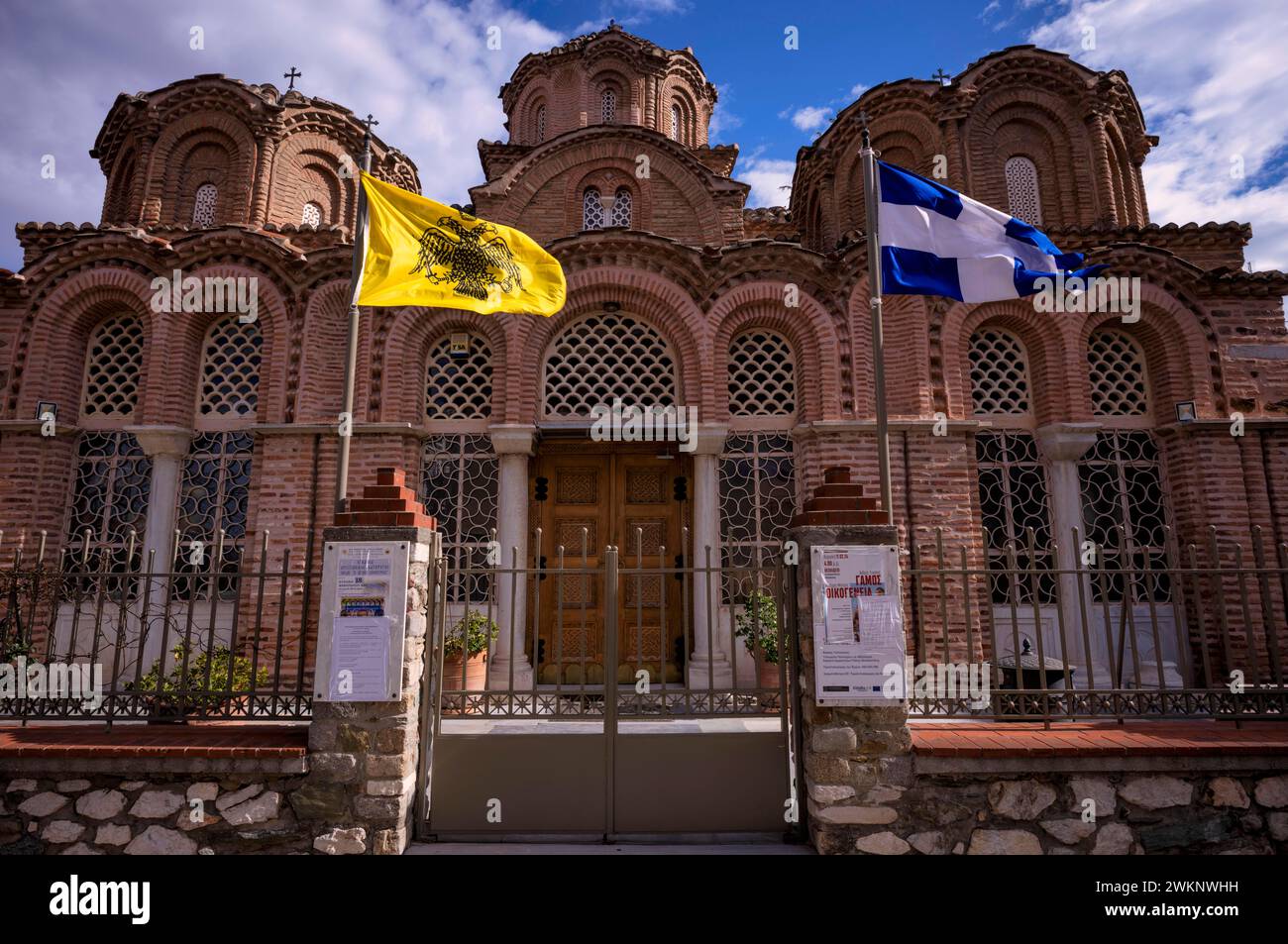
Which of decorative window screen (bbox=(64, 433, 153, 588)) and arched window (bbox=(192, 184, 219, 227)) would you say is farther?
arched window (bbox=(192, 184, 219, 227))

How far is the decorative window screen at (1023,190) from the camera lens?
1007 cm

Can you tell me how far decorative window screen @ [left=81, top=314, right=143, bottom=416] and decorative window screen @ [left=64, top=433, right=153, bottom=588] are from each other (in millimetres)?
397

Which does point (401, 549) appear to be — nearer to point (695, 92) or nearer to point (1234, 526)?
point (1234, 526)

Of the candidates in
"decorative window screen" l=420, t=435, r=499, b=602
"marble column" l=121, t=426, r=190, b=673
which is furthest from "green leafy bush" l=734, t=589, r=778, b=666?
"marble column" l=121, t=426, r=190, b=673

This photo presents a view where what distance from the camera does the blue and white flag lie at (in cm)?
535

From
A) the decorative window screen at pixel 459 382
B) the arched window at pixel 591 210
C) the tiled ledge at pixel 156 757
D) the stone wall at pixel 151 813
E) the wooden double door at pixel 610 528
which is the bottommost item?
the stone wall at pixel 151 813

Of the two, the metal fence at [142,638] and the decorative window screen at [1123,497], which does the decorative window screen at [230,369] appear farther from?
the decorative window screen at [1123,497]

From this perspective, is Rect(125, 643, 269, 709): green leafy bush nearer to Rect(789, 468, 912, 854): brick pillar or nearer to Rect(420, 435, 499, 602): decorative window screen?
Rect(420, 435, 499, 602): decorative window screen

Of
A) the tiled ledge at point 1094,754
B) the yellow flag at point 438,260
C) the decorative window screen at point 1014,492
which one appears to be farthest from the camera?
the decorative window screen at point 1014,492

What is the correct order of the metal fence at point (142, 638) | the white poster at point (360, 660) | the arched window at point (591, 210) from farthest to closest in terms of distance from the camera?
the arched window at point (591, 210), the metal fence at point (142, 638), the white poster at point (360, 660)

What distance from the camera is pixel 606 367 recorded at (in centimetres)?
866

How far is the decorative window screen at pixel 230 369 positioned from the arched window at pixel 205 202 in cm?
287

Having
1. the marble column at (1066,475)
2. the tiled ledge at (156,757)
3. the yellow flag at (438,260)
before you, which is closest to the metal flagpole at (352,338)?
the yellow flag at (438,260)

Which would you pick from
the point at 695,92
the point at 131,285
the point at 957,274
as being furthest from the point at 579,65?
the point at 957,274
